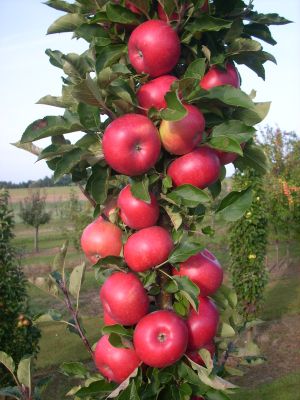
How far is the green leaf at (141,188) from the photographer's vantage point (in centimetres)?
131

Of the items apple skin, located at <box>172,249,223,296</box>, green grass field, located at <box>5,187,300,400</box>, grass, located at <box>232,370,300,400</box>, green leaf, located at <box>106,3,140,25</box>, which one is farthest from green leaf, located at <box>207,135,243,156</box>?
grass, located at <box>232,370,300,400</box>

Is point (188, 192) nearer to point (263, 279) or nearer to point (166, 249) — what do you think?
point (166, 249)

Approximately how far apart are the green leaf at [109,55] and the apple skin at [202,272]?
680mm

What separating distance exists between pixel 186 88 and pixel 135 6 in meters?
0.36

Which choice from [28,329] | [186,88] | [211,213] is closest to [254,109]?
[186,88]

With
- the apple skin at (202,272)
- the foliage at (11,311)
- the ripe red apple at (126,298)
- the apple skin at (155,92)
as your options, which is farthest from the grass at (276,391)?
the apple skin at (155,92)

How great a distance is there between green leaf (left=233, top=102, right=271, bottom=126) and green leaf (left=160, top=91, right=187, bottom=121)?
1.08ft

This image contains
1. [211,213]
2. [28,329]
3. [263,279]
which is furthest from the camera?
[263,279]

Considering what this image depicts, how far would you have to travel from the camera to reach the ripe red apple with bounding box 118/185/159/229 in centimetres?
139

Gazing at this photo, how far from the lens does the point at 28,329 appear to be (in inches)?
223

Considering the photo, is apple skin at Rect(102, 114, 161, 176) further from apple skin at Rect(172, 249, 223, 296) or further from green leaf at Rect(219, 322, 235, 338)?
green leaf at Rect(219, 322, 235, 338)

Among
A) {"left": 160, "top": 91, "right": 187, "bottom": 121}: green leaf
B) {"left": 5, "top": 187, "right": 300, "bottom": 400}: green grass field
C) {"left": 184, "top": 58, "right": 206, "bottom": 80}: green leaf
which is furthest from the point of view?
{"left": 5, "top": 187, "right": 300, "bottom": 400}: green grass field

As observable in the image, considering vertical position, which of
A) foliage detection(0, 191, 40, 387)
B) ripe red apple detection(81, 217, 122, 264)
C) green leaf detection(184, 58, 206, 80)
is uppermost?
green leaf detection(184, 58, 206, 80)

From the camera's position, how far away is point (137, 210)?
1.39 metres
